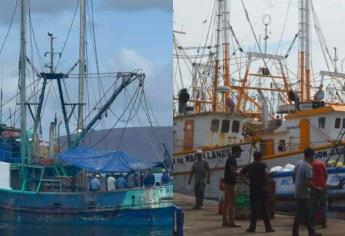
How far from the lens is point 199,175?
14.1 ft

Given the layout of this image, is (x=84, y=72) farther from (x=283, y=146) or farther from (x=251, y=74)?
(x=283, y=146)

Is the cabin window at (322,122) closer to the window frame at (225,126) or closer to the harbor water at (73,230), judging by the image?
the window frame at (225,126)

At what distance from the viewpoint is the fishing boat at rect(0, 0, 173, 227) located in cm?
328

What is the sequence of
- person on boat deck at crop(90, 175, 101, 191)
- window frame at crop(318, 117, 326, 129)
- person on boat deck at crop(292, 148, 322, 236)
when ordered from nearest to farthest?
person on boat deck at crop(90, 175, 101, 191)
person on boat deck at crop(292, 148, 322, 236)
window frame at crop(318, 117, 326, 129)

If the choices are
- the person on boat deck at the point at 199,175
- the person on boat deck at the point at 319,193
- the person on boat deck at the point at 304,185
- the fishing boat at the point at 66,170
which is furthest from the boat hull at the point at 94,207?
the person on boat deck at the point at 319,193

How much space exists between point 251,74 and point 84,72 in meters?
1.72

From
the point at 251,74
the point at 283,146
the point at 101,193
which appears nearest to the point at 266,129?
the point at 283,146

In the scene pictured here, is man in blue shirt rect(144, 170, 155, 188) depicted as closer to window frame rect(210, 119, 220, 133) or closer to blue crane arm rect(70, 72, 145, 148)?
blue crane arm rect(70, 72, 145, 148)

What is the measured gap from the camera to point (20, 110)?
146 inches

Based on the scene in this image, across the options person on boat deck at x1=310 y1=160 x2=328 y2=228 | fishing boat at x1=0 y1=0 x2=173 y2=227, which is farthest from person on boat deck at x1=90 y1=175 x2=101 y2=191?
person on boat deck at x1=310 y1=160 x2=328 y2=228

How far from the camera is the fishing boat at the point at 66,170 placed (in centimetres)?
328

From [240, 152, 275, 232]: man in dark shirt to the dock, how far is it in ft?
0.23

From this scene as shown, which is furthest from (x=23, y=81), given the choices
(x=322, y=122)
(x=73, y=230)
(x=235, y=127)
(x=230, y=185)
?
(x=322, y=122)

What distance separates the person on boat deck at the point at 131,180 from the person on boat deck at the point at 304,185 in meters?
1.87
